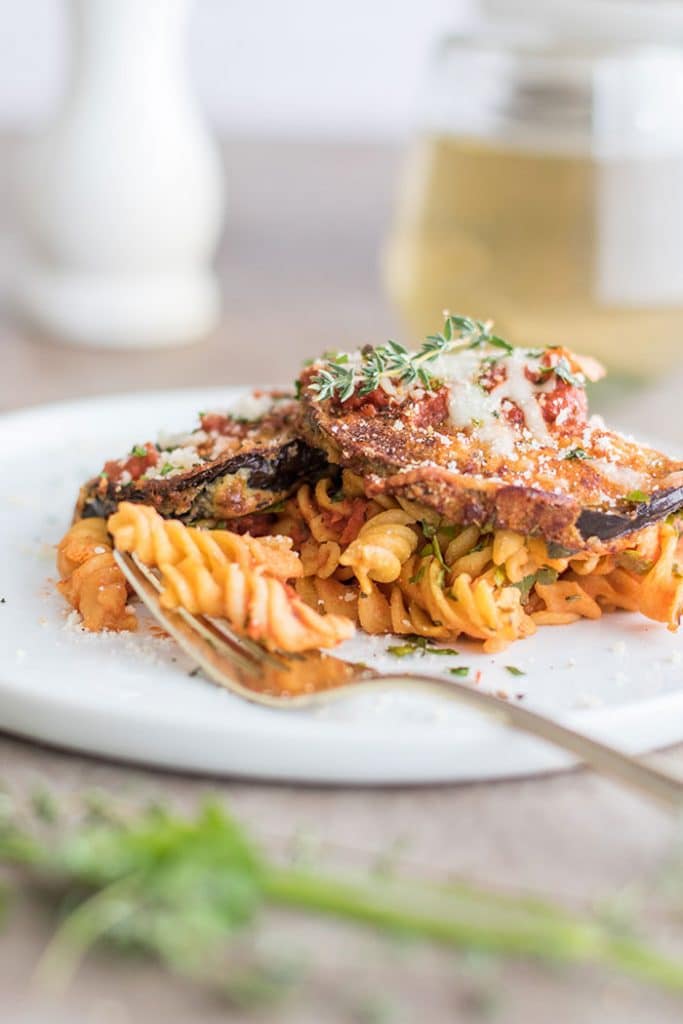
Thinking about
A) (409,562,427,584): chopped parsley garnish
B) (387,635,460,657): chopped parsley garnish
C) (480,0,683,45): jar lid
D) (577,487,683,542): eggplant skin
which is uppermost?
(480,0,683,45): jar lid

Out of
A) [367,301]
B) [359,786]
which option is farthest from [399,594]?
[367,301]

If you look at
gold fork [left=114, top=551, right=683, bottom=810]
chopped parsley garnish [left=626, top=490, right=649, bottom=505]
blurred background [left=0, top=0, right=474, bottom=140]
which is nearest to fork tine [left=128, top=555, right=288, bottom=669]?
gold fork [left=114, top=551, right=683, bottom=810]

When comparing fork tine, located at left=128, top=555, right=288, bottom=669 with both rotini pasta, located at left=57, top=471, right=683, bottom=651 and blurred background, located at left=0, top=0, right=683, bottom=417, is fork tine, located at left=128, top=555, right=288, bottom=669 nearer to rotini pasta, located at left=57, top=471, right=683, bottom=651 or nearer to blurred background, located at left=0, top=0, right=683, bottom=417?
rotini pasta, located at left=57, top=471, right=683, bottom=651

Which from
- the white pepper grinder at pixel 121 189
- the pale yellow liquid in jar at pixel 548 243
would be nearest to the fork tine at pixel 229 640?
the pale yellow liquid in jar at pixel 548 243

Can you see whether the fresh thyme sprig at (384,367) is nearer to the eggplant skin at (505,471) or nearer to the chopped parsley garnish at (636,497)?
the eggplant skin at (505,471)

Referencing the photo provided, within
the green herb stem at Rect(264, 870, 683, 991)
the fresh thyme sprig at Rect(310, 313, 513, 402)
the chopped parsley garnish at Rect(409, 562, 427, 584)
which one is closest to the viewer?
the green herb stem at Rect(264, 870, 683, 991)

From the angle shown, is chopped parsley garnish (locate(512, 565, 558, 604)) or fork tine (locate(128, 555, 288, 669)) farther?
chopped parsley garnish (locate(512, 565, 558, 604))
